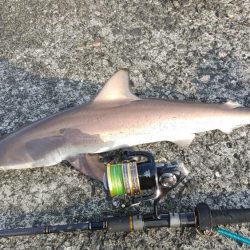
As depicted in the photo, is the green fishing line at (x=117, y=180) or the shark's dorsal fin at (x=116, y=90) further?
the shark's dorsal fin at (x=116, y=90)

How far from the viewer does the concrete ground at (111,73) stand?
2715mm

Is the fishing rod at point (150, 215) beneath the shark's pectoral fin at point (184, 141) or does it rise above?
beneath

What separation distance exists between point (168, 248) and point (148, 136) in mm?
809

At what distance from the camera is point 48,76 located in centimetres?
356

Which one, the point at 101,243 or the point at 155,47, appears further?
the point at 155,47

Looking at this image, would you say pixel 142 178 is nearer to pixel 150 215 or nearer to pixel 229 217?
pixel 150 215

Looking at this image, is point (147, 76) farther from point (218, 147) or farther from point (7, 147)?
point (7, 147)

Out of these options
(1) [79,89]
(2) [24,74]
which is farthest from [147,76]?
(2) [24,74]

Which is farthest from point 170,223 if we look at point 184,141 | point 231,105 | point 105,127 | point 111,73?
point 111,73

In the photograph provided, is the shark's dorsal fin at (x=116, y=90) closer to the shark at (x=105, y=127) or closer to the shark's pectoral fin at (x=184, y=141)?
the shark at (x=105, y=127)

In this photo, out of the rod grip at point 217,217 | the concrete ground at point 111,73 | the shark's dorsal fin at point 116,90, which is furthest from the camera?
the shark's dorsal fin at point 116,90

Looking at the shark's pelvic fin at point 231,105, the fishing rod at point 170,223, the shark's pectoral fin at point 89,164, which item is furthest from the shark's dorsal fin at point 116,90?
the fishing rod at point 170,223

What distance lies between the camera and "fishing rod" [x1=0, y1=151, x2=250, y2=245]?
7.95 ft

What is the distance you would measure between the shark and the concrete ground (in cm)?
15
